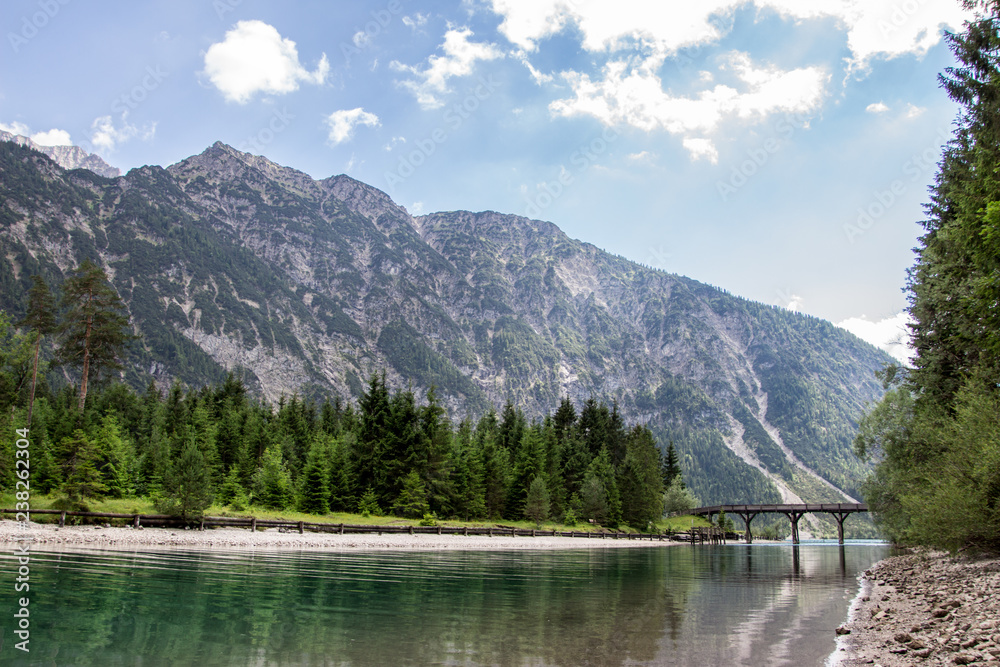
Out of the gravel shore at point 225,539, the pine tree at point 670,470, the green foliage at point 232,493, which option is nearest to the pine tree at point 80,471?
the gravel shore at point 225,539

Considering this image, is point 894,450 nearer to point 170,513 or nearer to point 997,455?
point 997,455

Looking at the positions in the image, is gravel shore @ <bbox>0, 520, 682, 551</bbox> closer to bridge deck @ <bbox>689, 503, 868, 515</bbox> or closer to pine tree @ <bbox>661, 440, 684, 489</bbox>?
pine tree @ <bbox>661, 440, 684, 489</bbox>

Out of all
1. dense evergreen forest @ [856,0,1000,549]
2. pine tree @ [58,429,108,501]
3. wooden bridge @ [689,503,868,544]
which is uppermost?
dense evergreen forest @ [856,0,1000,549]

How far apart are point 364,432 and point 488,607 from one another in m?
56.6

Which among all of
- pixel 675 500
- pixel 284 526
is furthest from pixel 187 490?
pixel 675 500

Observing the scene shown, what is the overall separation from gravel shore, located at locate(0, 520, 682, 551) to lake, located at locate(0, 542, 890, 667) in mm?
6606

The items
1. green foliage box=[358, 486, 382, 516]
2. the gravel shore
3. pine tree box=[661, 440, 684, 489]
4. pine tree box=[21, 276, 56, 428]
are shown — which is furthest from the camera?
pine tree box=[661, 440, 684, 489]

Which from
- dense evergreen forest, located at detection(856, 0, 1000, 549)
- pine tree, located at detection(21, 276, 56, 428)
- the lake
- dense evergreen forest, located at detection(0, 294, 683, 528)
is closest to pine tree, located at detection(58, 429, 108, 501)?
dense evergreen forest, located at detection(0, 294, 683, 528)

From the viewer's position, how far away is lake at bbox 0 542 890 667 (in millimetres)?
12414

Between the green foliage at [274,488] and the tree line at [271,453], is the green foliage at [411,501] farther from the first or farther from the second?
the green foliage at [274,488]

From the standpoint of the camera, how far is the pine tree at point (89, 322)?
7619 cm

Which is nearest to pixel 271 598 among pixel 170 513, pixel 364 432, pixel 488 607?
pixel 488 607

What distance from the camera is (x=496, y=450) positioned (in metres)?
89.9

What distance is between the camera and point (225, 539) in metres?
42.1
